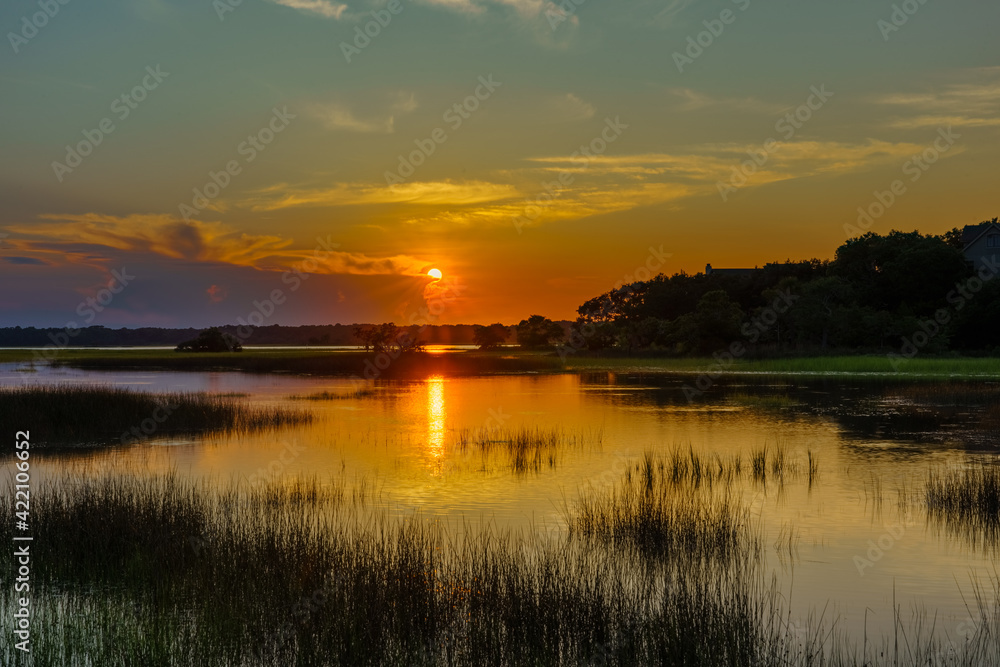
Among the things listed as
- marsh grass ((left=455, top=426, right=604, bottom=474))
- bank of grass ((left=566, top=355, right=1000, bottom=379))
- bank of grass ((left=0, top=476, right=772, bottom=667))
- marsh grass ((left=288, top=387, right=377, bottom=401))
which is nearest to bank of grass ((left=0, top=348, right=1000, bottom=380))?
bank of grass ((left=566, top=355, right=1000, bottom=379))

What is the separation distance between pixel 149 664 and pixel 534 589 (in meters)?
4.49

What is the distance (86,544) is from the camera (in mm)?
12219

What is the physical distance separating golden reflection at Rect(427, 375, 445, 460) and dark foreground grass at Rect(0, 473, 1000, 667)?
12.1 m

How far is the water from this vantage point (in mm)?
12406

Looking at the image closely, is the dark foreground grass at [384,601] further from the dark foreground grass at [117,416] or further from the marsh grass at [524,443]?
the dark foreground grass at [117,416]

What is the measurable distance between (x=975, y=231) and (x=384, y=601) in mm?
98996

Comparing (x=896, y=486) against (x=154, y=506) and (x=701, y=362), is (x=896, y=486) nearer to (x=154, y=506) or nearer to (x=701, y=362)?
(x=154, y=506)

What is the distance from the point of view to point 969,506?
626 inches

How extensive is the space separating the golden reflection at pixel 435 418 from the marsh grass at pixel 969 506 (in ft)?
44.3

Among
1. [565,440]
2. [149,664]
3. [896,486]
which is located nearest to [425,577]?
[149,664]

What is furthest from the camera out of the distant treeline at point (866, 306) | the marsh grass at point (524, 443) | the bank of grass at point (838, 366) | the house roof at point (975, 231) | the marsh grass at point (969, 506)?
the house roof at point (975, 231)

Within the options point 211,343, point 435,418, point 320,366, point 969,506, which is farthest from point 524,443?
point 211,343

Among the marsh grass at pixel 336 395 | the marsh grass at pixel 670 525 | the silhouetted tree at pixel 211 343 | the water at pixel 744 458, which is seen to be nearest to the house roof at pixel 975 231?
the water at pixel 744 458

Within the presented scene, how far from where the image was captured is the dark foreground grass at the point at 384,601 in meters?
8.53
